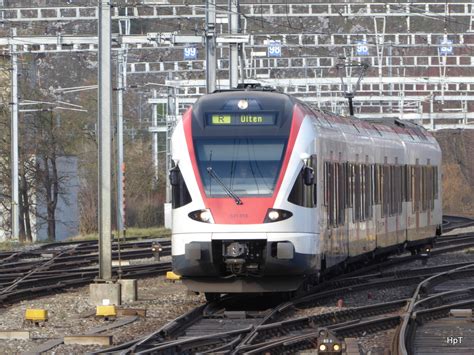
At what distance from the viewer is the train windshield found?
17859 millimetres

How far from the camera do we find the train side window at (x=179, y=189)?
18.1 m

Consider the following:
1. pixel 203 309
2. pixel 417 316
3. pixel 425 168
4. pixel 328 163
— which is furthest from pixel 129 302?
pixel 425 168

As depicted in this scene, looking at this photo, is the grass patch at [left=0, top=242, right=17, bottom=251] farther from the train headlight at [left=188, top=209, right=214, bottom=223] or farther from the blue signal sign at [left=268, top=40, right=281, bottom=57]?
the train headlight at [left=188, top=209, right=214, bottom=223]

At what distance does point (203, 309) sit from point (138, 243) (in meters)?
21.6

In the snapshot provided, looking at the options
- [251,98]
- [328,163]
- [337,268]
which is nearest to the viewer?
[251,98]

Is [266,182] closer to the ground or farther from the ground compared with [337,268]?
farther from the ground

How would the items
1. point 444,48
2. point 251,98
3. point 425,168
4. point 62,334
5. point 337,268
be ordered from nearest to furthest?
point 62,334 < point 251,98 < point 337,268 < point 425,168 < point 444,48

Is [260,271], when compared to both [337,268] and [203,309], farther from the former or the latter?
[337,268]

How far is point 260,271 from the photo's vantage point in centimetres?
1780

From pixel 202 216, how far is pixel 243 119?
1.45 metres

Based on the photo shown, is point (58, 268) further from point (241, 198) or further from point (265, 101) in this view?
point (241, 198)

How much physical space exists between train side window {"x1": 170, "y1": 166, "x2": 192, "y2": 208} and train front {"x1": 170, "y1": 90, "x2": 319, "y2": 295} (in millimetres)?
13

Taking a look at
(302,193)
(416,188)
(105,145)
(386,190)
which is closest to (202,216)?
(302,193)

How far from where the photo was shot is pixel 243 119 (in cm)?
1830
